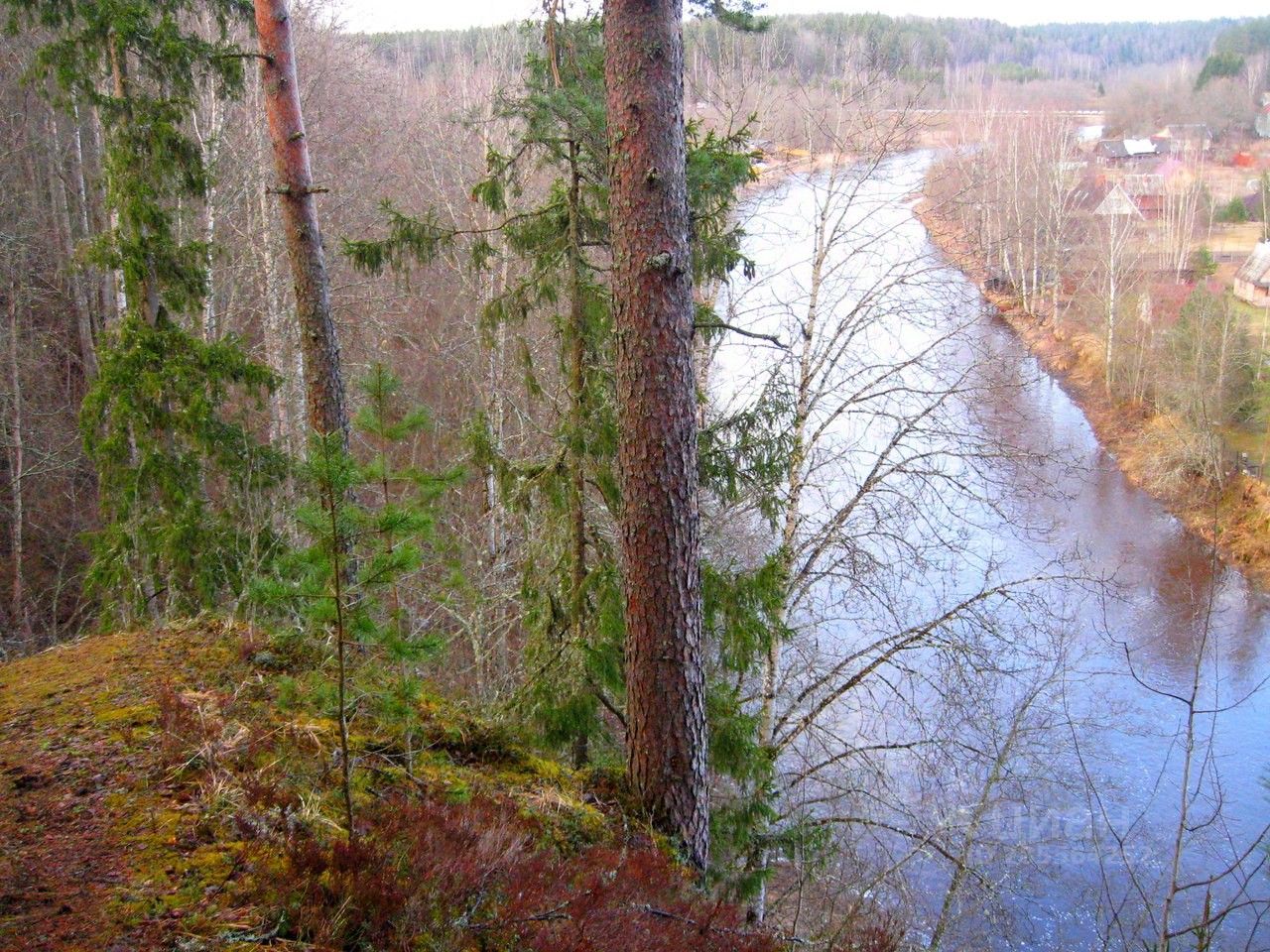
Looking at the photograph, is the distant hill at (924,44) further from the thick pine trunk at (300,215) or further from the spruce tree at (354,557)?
the spruce tree at (354,557)

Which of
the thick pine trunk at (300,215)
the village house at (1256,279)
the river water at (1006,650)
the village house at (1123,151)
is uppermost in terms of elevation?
the village house at (1123,151)

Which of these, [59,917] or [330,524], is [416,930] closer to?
[59,917]

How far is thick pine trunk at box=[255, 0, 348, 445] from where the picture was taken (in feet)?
18.7

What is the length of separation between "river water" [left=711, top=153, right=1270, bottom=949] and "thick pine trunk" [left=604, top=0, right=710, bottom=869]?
2766mm

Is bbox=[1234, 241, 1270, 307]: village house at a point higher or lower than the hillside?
higher

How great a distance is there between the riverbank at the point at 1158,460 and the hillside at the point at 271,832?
33.7ft

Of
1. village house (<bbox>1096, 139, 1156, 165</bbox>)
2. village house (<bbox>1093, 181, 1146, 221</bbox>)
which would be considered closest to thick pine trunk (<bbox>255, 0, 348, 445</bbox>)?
village house (<bbox>1093, 181, 1146, 221</bbox>)

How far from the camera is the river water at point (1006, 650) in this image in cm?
855

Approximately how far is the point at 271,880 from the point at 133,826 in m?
0.62

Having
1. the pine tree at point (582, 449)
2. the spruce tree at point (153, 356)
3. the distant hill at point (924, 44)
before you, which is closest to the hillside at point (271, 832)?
the pine tree at point (582, 449)

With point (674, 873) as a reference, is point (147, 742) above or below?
above

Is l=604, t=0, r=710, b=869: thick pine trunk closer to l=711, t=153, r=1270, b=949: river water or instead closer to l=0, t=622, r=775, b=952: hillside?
l=0, t=622, r=775, b=952: hillside

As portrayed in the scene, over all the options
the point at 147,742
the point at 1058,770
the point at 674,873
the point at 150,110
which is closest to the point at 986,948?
the point at 1058,770

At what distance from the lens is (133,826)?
2738 millimetres
